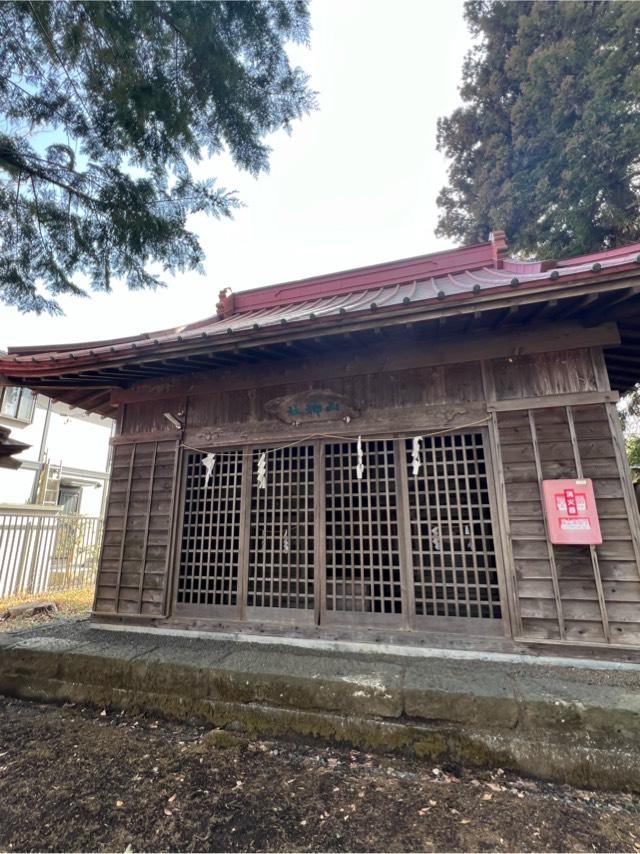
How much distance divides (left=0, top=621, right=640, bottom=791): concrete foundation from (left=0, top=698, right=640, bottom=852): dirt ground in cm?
15

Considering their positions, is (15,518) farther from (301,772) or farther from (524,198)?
(524,198)

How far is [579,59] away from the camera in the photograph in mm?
10625

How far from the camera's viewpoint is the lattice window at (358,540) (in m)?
4.75

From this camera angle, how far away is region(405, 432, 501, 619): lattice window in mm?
4457

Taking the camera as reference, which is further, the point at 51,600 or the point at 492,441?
the point at 51,600

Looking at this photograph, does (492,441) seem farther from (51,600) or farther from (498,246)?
(51,600)

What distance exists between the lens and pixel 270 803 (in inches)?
104

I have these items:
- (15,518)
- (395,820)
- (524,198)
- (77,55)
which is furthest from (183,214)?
(524,198)

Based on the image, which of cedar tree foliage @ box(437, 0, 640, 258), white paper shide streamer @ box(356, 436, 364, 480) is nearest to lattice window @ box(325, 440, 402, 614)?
white paper shide streamer @ box(356, 436, 364, 480)

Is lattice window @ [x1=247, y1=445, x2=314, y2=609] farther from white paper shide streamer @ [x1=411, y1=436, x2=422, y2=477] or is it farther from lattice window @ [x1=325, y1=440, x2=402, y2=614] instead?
white paper shide streamer @ [x1=411, y1=436, x2=422, y2=477]

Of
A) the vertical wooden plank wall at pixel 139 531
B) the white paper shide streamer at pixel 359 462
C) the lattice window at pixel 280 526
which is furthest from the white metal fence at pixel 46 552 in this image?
the white paper shide streamer at pixel 359 462

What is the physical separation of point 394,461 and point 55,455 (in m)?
17.3

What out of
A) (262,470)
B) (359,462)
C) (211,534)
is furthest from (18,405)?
(359,462)

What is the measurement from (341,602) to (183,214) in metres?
5.02
